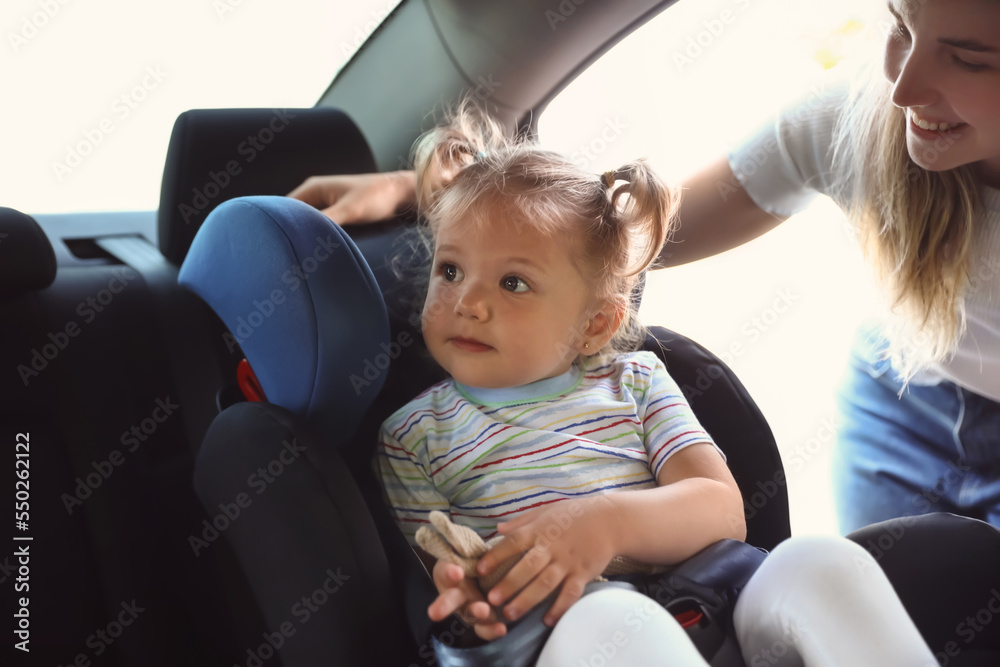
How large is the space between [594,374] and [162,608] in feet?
2.44

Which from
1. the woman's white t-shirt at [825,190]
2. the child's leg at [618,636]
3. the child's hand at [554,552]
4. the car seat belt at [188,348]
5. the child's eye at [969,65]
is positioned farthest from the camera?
the car seat belt at [188,348]

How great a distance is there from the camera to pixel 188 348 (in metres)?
1.23

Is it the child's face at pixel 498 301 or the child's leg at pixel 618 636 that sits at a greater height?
the child's face at pixel 498 301

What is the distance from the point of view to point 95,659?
119 cm

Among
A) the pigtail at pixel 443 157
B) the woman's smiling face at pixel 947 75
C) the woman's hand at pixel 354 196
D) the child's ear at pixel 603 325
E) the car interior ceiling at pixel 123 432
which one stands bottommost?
the car interior ceiling at pixel 123 432

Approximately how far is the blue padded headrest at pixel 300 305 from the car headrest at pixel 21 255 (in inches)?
10.5

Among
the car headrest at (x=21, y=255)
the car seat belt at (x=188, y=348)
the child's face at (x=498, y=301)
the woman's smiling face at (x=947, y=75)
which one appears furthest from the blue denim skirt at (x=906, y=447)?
the car headrest at (x=21, y=255)

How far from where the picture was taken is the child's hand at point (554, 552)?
80 cm

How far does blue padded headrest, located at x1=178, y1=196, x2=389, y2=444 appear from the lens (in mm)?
889

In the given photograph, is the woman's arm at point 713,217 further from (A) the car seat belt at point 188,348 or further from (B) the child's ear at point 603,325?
(A) the car seat belt at point 188,348

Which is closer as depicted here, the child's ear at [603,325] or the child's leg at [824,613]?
the child's leg at [824,613]

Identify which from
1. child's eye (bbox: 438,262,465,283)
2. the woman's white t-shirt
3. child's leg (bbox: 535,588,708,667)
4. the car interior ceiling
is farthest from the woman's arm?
child's leg (bbox: 535,588,708,667)

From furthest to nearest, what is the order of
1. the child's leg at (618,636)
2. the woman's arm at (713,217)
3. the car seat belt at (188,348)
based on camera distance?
the woman's arm at (713,217) → the car seat belt at (188,348) → the child's leg at (618,636)

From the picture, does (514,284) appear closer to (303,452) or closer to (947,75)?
(303,452)
